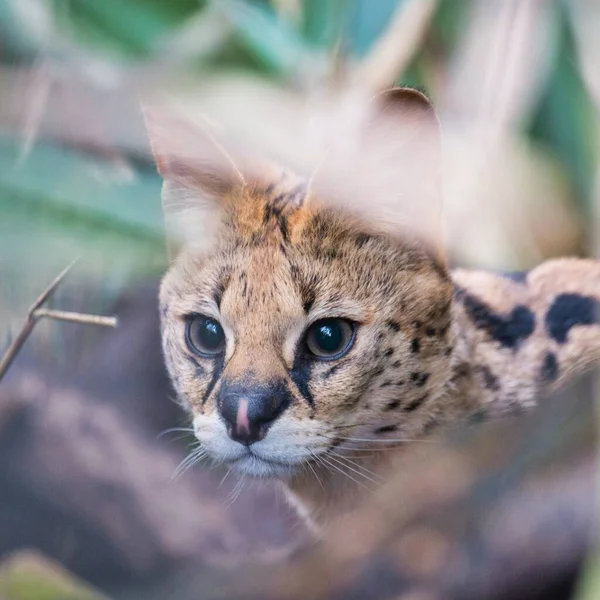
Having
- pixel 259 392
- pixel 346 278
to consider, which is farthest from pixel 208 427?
pixel 346 278

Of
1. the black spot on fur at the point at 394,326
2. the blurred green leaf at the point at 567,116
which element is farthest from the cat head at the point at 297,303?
the blurred green leaf at the point at 567,116

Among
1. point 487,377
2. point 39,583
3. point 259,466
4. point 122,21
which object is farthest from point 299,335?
point 122,21

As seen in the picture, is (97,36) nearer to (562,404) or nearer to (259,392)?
(259,392)

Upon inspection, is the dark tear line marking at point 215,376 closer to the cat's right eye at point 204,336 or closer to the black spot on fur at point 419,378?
the cat's right eye at point 204,336

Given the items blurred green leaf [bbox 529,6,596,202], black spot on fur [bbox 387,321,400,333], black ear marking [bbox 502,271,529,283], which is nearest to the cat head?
black spot on fur [bbox 387,321,400,333]

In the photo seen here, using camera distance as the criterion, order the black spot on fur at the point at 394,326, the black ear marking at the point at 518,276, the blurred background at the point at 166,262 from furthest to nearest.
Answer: the black ear marking at the point at 518,276 → the black spot on fur at the point at 394,326 → the blurred background at the point at 166,262

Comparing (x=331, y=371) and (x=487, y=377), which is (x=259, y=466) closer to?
(x=331, y=371)
